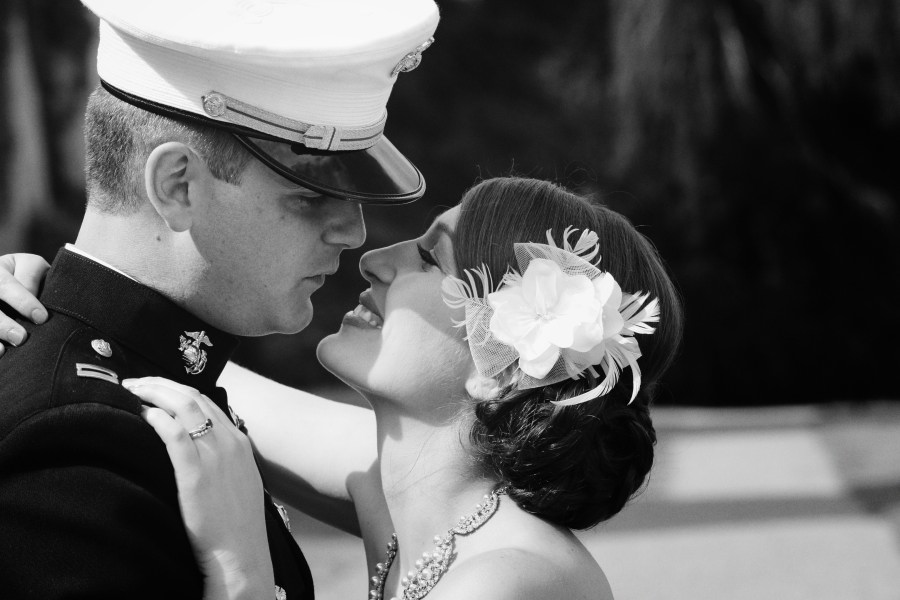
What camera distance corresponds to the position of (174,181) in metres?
2.14

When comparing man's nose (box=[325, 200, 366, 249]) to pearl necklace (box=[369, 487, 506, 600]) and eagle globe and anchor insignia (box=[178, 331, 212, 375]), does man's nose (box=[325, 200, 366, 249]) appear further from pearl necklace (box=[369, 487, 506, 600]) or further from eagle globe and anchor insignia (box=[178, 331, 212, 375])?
pearl necklace (box=[369, 487, 506, 600])

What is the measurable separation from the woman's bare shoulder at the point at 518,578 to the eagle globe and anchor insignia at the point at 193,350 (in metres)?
0.71

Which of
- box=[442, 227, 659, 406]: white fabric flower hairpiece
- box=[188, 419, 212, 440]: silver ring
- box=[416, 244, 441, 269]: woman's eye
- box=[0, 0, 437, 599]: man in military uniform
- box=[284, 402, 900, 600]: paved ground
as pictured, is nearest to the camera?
box=[0, 0, 437, 599]: man in military uniform

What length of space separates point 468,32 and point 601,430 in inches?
371

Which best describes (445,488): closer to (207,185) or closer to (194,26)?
(207,185)

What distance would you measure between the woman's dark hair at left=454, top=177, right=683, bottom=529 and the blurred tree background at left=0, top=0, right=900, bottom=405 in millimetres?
6579

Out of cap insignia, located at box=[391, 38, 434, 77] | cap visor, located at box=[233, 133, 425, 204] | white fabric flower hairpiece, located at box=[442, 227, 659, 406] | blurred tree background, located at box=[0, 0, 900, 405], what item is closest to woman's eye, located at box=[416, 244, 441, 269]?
white fabric flower hairpiece, located at box=[442, 227, 659, 406]

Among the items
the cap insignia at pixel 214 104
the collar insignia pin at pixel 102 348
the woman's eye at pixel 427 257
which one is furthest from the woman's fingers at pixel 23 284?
the woman's eye at pixel 427 257

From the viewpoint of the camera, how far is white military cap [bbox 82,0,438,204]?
2090mm

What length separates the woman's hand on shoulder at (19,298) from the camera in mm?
2141

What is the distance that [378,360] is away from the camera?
258 centimetres

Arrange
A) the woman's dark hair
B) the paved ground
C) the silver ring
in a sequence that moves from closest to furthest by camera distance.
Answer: the silver ring < the woman's dark hair < the paved ground

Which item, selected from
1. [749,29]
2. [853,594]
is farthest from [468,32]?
[853,594]

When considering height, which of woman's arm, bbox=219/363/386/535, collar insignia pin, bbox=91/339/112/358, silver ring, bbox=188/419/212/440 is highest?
collar insignia pin, bbox=91/339/112/358
